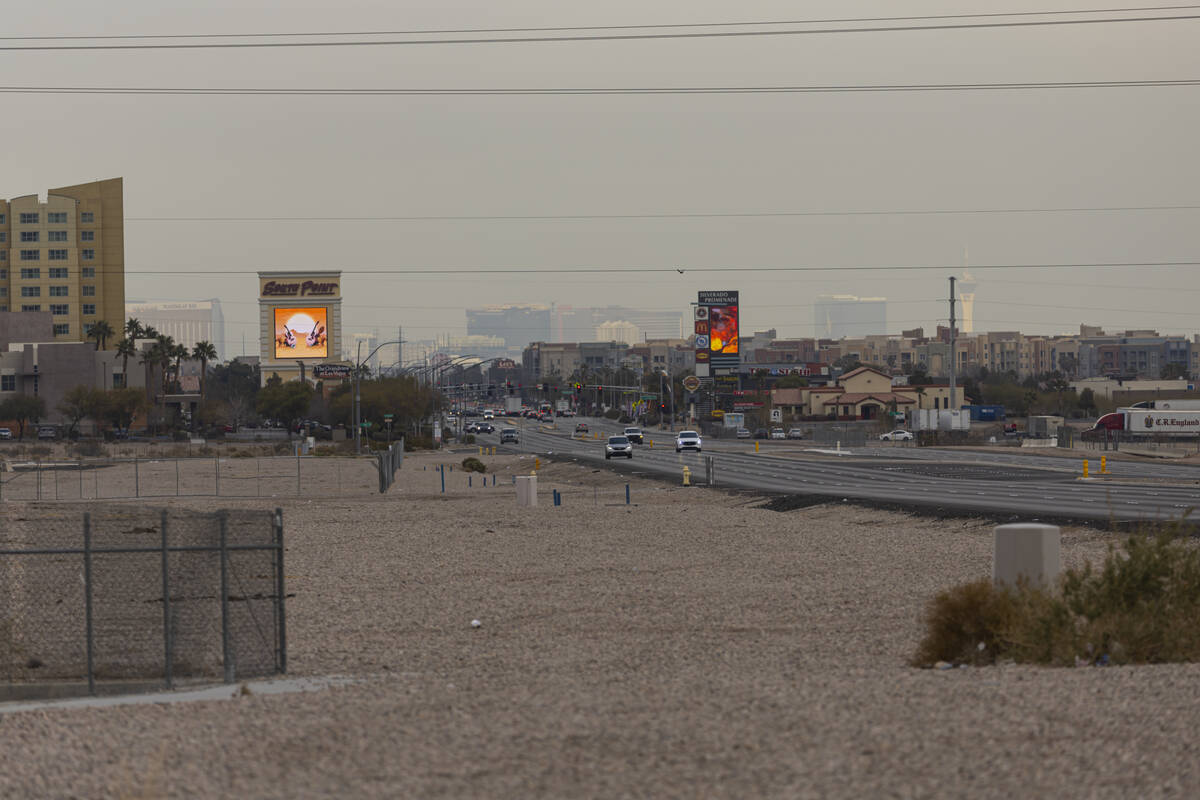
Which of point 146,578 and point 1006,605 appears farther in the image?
point 146,578

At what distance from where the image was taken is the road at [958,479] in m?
40.5

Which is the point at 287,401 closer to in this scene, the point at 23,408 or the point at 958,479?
the point at 23,408

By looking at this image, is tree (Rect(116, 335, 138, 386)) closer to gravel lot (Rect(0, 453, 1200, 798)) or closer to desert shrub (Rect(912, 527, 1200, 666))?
gravel lot (Rect(0, 453, 1200, 798))

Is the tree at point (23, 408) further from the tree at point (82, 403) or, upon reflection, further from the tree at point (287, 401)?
the tree at point (287, 401)

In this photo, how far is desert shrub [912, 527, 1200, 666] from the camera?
1441 centimetres

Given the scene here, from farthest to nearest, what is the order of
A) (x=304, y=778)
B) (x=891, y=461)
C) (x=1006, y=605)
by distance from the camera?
(x=891, y=461), (x=1006, y=605), (x=304, y=778)

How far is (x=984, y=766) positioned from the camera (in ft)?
31.2

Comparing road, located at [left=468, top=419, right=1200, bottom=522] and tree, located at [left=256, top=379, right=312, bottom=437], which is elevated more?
tree, located at [left=256, top=379, right=312, bottom=437]

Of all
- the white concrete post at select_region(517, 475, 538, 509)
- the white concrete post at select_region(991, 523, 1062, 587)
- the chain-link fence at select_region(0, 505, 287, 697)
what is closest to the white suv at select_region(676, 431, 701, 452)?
the white concrete post at select_region(517, 475, 538, 509)

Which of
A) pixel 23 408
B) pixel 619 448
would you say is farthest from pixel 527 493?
pixel 23 408

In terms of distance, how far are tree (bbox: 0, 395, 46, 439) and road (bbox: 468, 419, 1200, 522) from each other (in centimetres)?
7556

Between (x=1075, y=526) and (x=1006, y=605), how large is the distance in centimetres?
1935

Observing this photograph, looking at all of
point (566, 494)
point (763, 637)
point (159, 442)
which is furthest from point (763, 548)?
point (159, 442)

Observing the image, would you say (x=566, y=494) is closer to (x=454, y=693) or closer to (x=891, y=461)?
(x=891, y=461)
